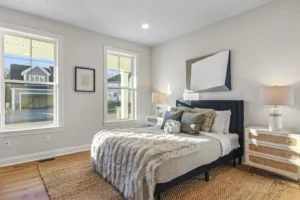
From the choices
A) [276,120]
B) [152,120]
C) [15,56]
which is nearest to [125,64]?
[152,120]

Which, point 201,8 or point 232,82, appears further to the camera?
point 232,82

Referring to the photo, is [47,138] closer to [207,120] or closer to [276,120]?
[207,120]

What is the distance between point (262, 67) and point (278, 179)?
1.71m

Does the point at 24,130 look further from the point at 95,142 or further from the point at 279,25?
the point at 279,25

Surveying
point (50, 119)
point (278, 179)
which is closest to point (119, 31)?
point (50, 119)

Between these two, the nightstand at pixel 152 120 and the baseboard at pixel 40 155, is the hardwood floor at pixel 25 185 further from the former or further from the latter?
the nightstand at pixel 152 120

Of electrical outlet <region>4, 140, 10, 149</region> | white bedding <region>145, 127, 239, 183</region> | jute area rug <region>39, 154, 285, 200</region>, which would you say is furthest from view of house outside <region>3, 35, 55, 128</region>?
white bedding <region>145, 127, 239, 183</region>

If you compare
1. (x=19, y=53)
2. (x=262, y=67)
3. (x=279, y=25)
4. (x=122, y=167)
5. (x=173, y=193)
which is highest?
(x=279, y=25)

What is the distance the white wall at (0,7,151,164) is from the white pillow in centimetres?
259

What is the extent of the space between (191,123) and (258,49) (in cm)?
168

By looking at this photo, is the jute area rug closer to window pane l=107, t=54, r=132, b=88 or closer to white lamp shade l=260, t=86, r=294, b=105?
white lamp shade l=260, t=86, r=294, b=105

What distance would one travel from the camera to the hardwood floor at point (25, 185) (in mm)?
2029

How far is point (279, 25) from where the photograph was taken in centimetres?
264

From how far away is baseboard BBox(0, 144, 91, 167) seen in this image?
9.64 feet
